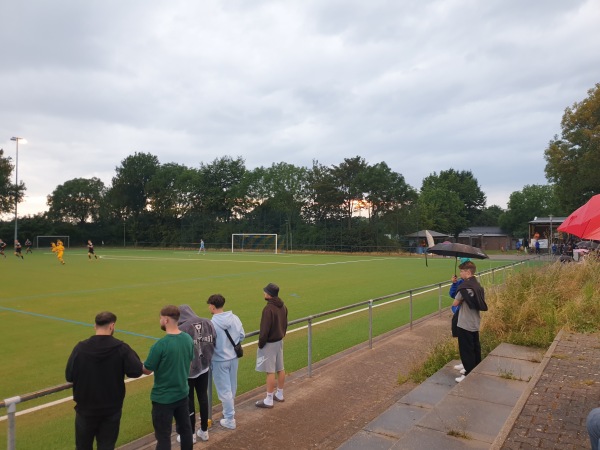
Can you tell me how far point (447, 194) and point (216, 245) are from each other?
42.8m

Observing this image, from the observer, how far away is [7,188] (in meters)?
66.4

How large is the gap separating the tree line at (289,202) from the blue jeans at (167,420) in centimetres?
3584

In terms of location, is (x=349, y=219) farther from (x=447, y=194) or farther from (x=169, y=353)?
(x=169, y=353)

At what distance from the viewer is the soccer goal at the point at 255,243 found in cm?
5856

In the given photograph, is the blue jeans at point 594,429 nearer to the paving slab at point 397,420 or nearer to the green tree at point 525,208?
the paving slab at point 397,420

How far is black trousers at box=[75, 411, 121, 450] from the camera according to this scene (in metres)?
3.58

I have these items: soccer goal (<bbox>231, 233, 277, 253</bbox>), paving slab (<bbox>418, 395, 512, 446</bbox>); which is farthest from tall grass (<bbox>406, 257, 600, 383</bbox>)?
soccer goal (<bbox>231, 233, 277, 253</bbox>)

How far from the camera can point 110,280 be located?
21797 millimetres

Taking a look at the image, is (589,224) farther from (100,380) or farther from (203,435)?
(100,380)

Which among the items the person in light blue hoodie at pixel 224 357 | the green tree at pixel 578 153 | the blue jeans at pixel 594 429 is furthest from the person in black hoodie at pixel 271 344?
the green tree at pixel 578 153

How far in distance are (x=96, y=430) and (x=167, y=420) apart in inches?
24.2

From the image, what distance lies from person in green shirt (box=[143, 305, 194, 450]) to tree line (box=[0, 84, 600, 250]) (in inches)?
1411

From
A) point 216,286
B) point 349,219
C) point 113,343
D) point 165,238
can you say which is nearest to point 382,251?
point 349,219

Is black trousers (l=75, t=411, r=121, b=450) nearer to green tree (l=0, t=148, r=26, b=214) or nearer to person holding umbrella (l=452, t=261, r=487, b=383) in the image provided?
person holding umbrella (l=452, t=261, r=487, b=383)
